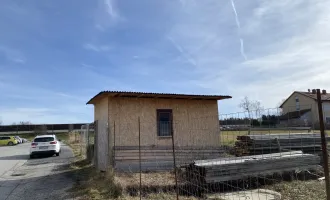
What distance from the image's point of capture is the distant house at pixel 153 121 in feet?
42.6

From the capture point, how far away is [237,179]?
9.38 m

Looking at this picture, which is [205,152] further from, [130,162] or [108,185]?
[108,185]

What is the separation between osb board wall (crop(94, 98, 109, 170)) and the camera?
43.2ft

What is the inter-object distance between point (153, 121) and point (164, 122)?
597 millimetres

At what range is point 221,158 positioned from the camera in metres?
11.0

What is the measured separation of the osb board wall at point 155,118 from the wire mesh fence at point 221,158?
0.05m

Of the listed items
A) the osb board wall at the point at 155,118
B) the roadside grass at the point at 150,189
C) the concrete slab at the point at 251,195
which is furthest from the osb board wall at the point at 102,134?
the concrete slab at the point at 251,195

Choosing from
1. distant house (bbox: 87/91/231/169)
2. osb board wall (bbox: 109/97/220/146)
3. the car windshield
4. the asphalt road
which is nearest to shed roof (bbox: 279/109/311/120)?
Answer: the asphalt road

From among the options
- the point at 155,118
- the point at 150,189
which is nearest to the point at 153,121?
the point at 155,118

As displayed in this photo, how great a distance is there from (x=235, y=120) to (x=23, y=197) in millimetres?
6938

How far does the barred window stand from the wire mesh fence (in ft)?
0.16

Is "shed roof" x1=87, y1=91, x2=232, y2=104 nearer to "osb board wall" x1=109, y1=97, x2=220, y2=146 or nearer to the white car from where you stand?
"osb board wall" x1=109, y1=97, x2=220, y2=146

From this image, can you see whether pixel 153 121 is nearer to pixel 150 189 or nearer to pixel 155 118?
pixel 155 118

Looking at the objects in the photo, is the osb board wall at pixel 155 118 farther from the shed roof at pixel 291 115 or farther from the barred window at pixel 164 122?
the shed roof at pixel 291 115
